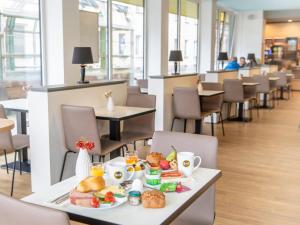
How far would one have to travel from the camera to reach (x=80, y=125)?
361 centimetres

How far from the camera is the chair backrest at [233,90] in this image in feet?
24.4

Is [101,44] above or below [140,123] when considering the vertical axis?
above

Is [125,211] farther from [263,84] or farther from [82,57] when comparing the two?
[263,84]

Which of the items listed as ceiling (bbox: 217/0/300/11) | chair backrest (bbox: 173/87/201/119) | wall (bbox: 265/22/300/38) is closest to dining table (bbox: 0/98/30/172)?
chair backrest (bbox: 173/87/201/119)

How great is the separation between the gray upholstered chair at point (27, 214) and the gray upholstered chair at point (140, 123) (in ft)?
10.0

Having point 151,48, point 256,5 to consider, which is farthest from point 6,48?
point 256,5

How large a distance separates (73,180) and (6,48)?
13.5ft

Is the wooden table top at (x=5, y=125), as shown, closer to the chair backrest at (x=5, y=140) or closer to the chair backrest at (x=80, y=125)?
the chair backrest at (x=5, y=140)

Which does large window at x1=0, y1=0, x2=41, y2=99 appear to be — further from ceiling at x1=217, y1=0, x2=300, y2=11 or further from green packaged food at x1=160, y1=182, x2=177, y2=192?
ceiling at x1=217, y1=0, x2=300, y2=11

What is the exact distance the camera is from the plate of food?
4.90ft

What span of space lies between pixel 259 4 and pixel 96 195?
40.2ft

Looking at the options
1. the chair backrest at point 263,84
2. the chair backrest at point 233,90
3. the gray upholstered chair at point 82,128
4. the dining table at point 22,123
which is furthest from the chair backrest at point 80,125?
the chair backrest at point 263,84

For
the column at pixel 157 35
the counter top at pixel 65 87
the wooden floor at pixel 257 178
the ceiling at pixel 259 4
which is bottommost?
the wooden floor at pixel 257 178

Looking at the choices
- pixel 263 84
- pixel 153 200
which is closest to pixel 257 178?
pixel 153 200
